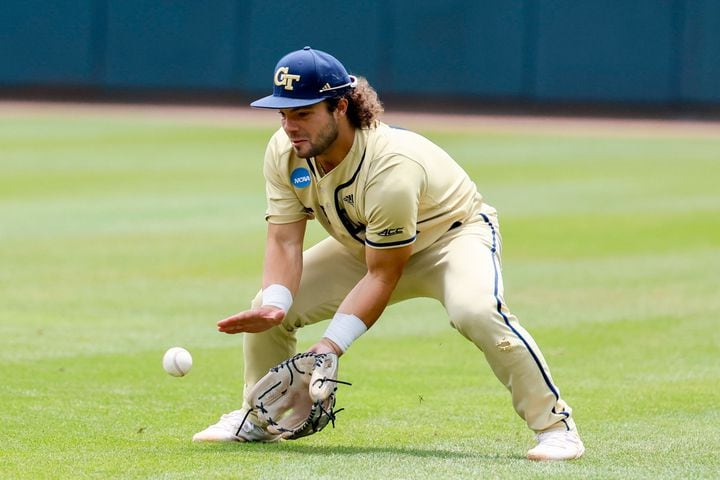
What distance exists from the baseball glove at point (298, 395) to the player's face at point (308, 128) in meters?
0.92

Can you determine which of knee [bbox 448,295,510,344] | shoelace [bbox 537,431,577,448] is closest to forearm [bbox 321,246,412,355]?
knee [bbox 448,295,510,344]

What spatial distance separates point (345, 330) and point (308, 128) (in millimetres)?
928

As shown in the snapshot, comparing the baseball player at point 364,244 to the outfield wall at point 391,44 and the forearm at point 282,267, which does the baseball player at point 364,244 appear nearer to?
the forearm at point 282,267

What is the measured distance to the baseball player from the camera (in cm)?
554

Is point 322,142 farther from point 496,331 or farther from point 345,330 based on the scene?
point 496,331

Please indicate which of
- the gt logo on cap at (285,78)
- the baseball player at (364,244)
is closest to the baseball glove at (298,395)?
the baseball player at (364,244)

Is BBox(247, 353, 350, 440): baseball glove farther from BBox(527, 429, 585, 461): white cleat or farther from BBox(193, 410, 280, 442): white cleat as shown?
BBox(527, 429, 585, 461): white cleat

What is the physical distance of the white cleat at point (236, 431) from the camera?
604cm

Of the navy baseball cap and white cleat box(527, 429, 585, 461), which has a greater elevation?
the navy baseball cap

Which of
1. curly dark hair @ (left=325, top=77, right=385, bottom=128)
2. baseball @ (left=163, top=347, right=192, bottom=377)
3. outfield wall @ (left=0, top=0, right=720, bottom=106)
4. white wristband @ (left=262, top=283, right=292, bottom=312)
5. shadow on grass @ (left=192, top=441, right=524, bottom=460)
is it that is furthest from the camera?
outfield wall @ (left=0, top=0, right=720, bottom=106)

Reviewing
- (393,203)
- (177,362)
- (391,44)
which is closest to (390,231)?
(393,203)

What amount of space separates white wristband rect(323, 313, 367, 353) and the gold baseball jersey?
358 mm

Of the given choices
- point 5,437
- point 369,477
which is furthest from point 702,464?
point 5,437

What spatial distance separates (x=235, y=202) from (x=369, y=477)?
41.3 feet
